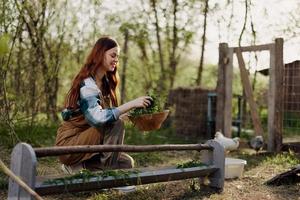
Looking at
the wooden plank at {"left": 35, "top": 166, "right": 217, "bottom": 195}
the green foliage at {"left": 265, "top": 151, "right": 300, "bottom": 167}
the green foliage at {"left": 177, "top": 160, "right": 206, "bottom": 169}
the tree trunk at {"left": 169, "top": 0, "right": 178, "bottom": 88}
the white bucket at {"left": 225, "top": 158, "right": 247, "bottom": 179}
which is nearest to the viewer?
the wooden plank at {"left": 35, "top": 166, "right": 217, "bottom": 195}

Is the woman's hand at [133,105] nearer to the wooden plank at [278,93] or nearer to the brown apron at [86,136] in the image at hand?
the brown apron at [86,136]

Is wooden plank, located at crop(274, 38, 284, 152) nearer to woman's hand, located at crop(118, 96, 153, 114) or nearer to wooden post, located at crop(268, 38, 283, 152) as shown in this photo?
wooden post, located at crop(268, 38, 283, 152)

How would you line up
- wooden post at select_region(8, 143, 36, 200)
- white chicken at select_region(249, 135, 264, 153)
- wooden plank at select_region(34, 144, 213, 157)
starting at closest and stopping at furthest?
wooden post at select_region(8, 143, 36, 200) → wooden plank at select_region(34, 144, 213, 157) → white chicken at select_region(249, 135, 264, 153)

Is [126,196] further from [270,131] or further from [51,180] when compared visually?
[270,131]

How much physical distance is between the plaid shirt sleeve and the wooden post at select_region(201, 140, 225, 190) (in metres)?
1.01

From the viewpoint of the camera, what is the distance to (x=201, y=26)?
11.2m

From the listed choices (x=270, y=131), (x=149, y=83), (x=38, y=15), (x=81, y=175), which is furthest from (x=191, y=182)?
(x=149, y=83)

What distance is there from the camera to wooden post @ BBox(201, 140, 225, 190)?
4094 mm

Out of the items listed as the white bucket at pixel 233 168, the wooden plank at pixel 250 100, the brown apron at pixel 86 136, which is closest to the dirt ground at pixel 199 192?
the white bucket at pixel 233 168

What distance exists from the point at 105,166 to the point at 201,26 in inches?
310

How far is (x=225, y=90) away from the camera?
25.7 feet

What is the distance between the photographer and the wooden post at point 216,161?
409 cm

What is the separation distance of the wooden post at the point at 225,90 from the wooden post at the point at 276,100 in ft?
2.75

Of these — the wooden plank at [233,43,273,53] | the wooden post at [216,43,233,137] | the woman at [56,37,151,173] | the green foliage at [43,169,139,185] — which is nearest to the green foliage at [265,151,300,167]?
the wooden post at [216,43,233,137]
